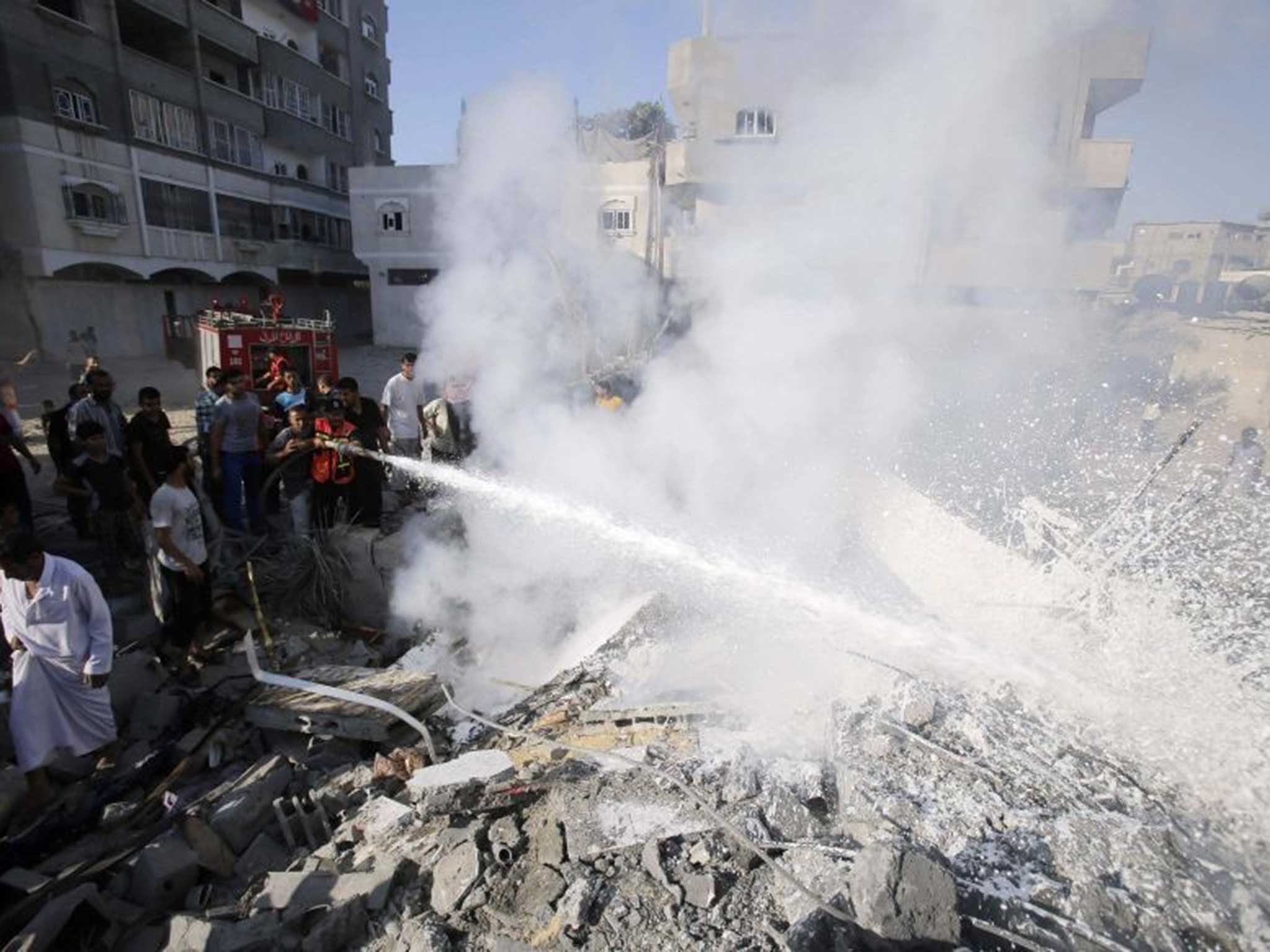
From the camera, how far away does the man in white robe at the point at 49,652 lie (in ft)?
11.6

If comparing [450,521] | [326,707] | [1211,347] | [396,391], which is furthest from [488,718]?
[1211,347]

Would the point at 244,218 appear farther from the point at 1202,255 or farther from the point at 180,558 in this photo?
the point at 1202,255

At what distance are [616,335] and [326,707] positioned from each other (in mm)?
6883

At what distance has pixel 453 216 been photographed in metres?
8.55

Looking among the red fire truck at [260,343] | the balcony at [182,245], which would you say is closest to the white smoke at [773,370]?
the red fire truck at [260,343]

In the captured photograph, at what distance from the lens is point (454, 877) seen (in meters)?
2.76

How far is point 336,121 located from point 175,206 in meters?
8.84

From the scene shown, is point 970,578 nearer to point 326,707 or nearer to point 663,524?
point 663,524

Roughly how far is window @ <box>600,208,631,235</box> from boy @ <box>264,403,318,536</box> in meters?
5.62

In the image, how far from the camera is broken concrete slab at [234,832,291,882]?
335 centimetres

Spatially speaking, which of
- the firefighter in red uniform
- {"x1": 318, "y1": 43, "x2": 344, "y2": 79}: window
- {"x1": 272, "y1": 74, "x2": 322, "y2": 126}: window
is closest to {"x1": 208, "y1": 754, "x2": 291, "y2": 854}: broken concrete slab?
the firefighter in red uniform

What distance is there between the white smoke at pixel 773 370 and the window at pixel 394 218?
48.1 feet

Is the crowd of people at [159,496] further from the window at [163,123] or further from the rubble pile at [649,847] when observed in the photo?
the window at [163,123]

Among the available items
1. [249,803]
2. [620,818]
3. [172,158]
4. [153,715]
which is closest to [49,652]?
[153,715]
